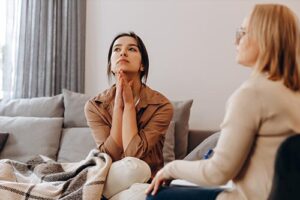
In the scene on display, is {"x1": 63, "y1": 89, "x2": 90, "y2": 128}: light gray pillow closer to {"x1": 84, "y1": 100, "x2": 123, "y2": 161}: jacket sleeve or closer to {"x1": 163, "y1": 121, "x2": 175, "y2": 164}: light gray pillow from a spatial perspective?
{"x1": 163, "y1": 121, "x2": 175, "y2": 164}: light gray pillow

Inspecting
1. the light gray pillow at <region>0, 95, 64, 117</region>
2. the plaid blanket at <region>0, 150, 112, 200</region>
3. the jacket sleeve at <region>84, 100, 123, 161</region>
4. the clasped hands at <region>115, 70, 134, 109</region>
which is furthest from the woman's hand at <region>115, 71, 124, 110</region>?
the light gray pillow at <region>0, 95, 64, 117</region>

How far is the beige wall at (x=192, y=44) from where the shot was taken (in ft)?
9.78

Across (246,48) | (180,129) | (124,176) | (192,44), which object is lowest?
(180,129)

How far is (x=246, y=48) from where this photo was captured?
46.1 inches

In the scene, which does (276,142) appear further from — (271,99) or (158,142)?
(158,142)

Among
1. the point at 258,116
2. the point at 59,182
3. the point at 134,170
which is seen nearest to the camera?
the point at 258,116

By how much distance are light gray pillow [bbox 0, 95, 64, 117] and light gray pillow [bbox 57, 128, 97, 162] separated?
0.20 metres

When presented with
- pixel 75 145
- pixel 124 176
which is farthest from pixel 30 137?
pixel 124 176

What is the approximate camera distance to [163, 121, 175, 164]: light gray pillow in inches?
102

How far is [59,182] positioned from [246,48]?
0.97 m

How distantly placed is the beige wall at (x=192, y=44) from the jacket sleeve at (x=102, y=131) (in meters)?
1.13

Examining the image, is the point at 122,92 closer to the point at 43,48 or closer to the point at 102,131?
the point at 102,131

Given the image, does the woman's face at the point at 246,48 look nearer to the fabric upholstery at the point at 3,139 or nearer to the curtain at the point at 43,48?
the fabric upholstery at the point at 3,139

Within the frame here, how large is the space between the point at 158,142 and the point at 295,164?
1.05 meters
